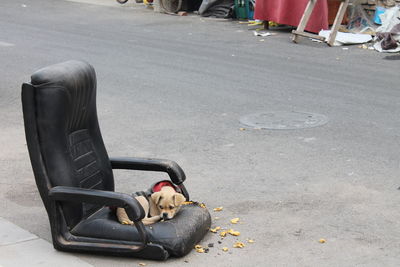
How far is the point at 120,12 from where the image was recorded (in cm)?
2161

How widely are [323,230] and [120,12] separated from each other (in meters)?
17.0

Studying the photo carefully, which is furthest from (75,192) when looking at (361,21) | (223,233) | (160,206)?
(361,21)

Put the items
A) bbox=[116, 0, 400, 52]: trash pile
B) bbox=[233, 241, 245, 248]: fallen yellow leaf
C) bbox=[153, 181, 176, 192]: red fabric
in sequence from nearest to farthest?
1. bbox=[233, 241, 245, 248]: fallen yellow leaf
2. bbox=[153, 181, 176, 192]: red fabric
3. bbox=[116, 0, 400, 52]: trash pile

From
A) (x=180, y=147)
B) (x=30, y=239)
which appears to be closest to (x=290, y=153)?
(x=180, y=147)

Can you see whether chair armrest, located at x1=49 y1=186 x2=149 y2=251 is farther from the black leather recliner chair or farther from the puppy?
the puppy

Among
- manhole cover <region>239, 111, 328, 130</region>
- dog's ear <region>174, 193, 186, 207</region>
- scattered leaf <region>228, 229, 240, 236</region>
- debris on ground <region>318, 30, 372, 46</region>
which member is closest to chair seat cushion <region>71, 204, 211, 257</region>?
dog's ear <region>174, 193, 186, 207</region>

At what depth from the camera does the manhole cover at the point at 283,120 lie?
862 cm

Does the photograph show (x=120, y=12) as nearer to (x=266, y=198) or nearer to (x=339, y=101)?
(x=339, y=101)

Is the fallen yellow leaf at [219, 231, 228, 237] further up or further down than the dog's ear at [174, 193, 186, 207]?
further down

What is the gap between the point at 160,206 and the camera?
522cm

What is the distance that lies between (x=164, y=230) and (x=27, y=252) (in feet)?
3.28

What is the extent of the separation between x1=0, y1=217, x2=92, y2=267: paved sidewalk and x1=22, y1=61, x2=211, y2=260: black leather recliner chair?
101mm

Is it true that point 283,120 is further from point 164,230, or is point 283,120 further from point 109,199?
point 109,199

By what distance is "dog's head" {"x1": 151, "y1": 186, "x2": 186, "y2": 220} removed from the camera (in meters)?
5.19
